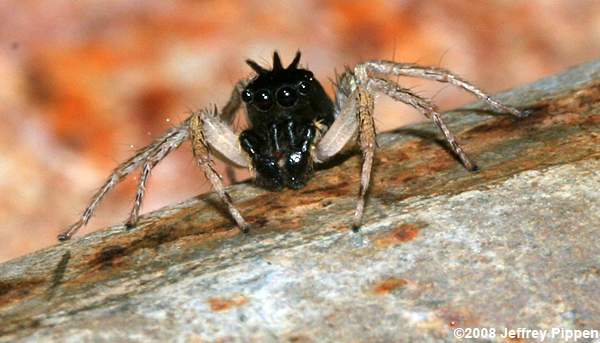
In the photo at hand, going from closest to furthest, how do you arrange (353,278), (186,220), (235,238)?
(353,278)
(235,238)
(186,220)

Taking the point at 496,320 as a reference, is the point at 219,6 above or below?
above

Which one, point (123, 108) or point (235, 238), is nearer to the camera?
point (235, 238)

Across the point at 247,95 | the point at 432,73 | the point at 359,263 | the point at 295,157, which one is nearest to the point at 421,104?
the point at 432,73

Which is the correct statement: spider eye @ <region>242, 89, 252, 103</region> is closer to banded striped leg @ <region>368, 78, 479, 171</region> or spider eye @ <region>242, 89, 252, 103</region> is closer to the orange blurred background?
banded striped leg @ <region>368, 78, 479, 171</region>

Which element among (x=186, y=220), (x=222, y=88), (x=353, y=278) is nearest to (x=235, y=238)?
(x=186, y=220)

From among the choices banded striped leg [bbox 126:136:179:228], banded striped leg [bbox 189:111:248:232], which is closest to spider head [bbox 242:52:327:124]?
banded striped leg [bbox 189:111:248:232]

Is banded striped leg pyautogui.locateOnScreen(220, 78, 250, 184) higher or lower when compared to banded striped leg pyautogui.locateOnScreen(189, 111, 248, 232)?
higher

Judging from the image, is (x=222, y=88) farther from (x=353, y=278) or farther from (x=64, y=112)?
(x=353, y=278)
